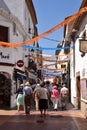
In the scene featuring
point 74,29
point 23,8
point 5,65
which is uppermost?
point 23,8

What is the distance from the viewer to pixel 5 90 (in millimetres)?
28141

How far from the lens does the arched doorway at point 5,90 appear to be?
28.0 m

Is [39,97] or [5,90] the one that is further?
[5,90]

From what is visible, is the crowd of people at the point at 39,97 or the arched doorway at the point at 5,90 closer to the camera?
the crowd of people at the point at 39,97

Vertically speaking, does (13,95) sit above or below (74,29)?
below

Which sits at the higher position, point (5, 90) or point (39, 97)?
point (5, 90)

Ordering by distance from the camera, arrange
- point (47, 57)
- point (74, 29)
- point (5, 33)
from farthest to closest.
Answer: point (47, 57), point (5, 33), point (74, 29)

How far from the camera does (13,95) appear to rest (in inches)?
1129

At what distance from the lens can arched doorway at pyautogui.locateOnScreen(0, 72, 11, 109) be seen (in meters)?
28.0

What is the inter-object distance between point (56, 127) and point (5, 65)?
11.6m

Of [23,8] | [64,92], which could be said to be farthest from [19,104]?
[23,8]

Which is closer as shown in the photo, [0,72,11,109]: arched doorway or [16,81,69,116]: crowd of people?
[16,81,69,116]: crowd of people

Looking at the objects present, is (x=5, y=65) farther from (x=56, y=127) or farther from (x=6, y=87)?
(x=56, y=127)

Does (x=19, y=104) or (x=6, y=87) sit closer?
(x=19, y=104)
